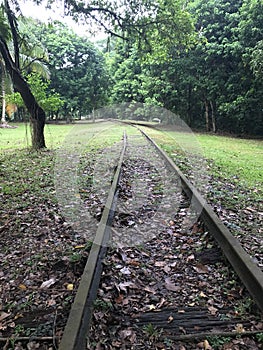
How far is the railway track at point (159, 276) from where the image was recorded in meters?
2.18

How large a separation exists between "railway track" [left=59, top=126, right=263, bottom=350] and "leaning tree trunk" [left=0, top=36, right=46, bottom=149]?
694cm

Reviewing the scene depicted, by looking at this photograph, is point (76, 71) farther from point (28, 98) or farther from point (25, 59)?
point (28, 98)

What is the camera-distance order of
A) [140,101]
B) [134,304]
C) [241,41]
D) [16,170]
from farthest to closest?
[140,101] → [241,41] → [16,170] → [134,304]

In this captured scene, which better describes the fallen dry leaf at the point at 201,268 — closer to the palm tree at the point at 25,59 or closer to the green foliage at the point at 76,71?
the palm tree at the point at 25,59

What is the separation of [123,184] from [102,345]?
13.2ft

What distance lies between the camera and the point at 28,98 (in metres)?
10.4

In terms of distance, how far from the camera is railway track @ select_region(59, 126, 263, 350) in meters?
2.18

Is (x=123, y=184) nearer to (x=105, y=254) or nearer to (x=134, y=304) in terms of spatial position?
(x=105, y=254)

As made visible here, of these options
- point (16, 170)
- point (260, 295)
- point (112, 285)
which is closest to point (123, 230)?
point (112, 285)

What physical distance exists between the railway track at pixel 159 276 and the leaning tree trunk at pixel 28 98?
6.94 metres

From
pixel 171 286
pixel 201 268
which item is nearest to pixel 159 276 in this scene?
pixel 171 286

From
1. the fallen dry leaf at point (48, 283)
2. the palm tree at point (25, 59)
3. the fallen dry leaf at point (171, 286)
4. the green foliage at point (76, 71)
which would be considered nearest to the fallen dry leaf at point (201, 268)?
the fallen dry leaf at point (171, 286)

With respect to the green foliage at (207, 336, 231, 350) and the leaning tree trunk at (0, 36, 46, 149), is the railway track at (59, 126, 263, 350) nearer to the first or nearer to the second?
the green foliage at (207, 336, 231, 350)

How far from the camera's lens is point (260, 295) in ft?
7.62
